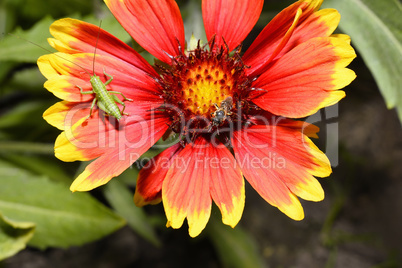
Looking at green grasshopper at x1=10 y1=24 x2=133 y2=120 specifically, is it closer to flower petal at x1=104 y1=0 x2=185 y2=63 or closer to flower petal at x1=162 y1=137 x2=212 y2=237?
flower petal at x1=104 y1=0 x2=185 y2=63

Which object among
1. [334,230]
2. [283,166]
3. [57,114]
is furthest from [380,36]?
[334,230]

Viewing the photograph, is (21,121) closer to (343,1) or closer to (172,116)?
(172,116)

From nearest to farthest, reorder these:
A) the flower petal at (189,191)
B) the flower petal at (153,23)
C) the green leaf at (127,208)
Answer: the flower petal at (189,191)
the flower petal at (153,23)
the green leaf at (127,208)

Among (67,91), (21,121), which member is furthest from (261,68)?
(21,121)

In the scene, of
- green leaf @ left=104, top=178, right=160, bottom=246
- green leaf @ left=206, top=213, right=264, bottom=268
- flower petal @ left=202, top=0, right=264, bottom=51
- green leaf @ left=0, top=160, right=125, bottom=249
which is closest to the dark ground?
green leaf @ left=206, top=213, right=264, bottom=268

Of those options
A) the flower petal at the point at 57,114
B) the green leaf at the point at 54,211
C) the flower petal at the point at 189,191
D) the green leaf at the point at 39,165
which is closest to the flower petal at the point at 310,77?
the flower petal at the point at 189,191

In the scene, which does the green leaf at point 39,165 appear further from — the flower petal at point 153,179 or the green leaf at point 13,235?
the flower petal at point 153,179

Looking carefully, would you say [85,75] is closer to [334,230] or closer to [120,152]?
[120,152]
